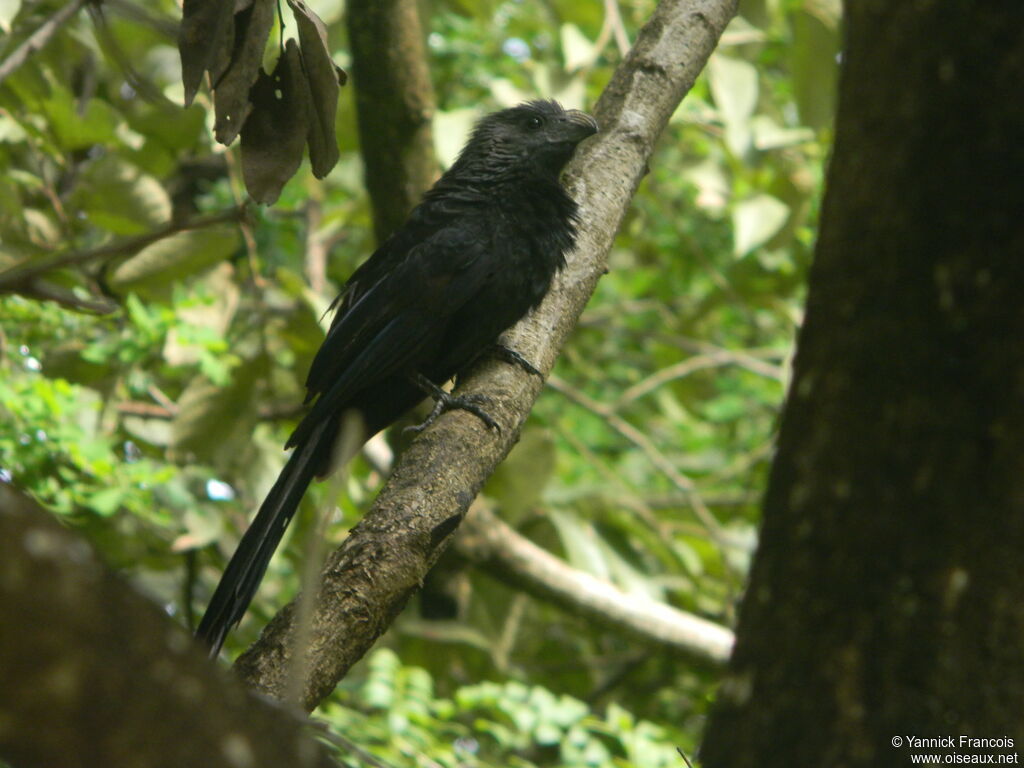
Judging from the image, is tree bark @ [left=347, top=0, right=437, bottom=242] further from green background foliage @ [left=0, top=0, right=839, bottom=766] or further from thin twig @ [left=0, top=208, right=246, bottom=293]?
thin twig @ [left=0, top=208, right=246, bottom=293]

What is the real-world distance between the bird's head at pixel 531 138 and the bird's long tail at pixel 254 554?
4.08 feet

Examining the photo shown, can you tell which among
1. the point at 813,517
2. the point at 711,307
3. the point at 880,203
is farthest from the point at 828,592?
the point at 711,307

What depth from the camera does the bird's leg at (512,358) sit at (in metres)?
2.81

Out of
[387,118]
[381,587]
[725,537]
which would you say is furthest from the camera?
[725,537]

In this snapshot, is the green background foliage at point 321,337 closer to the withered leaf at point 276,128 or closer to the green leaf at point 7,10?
the green leaf at point 7,10

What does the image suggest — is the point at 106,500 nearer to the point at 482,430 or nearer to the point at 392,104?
the point at 482,430

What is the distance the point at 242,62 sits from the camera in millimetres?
2127

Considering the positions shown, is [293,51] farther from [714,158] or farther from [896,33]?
[714,158]

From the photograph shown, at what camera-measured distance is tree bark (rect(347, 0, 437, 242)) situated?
3.66 metres

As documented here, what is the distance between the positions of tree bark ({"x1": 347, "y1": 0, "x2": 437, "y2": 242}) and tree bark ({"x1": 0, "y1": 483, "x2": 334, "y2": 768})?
3154 mm

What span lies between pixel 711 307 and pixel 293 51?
4.04 meters

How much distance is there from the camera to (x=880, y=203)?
997 millimetres

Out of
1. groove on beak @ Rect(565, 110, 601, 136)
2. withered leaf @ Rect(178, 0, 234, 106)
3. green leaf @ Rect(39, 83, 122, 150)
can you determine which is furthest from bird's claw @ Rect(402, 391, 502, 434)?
green leaf @ Rect(39, 83, 122, 150)

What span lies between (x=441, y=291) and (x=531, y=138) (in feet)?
2.41
